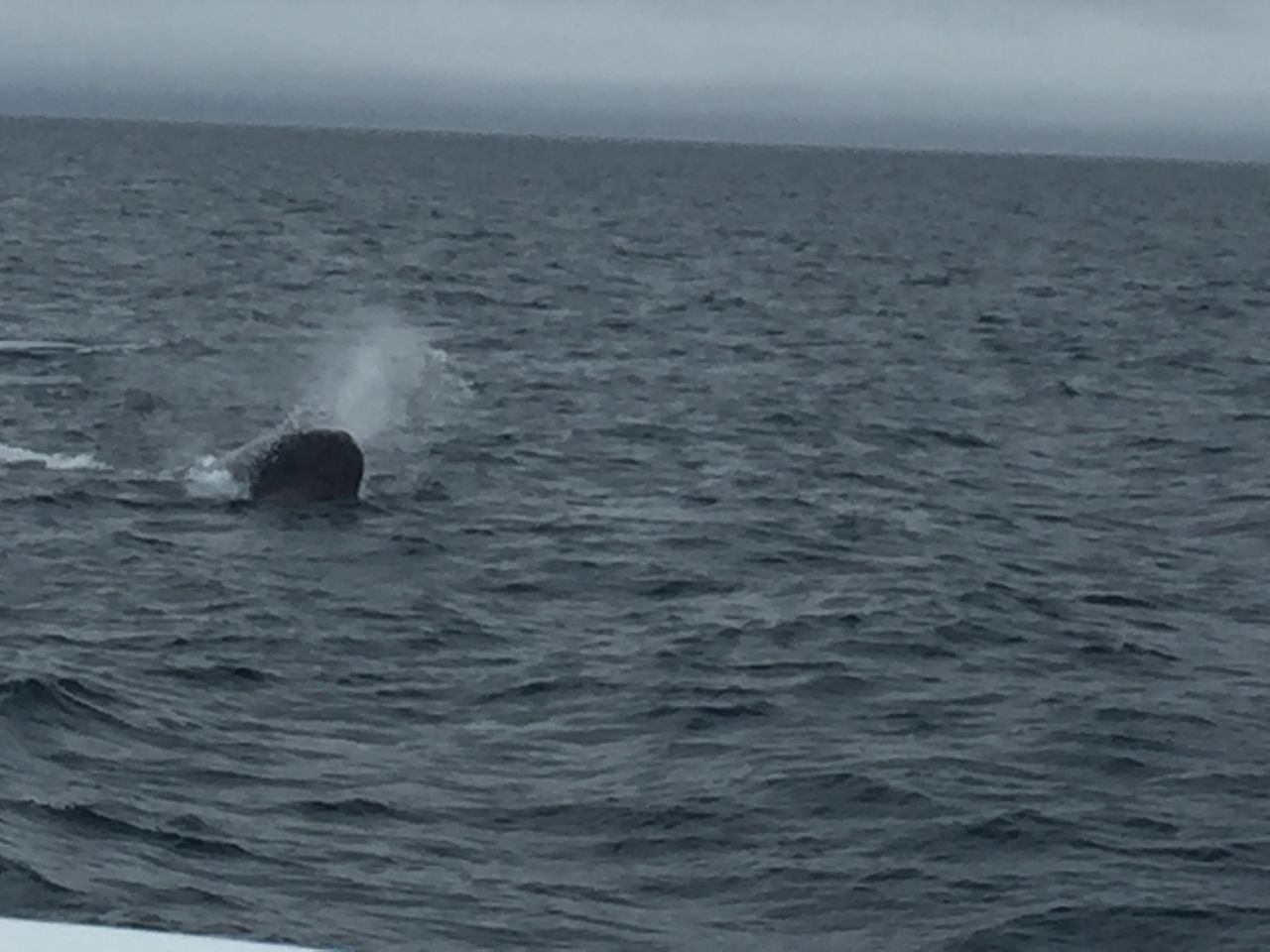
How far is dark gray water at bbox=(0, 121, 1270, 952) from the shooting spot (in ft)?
46.6

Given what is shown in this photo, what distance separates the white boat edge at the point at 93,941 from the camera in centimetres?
487

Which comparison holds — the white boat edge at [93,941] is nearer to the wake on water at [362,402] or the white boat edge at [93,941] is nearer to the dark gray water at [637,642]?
the dark gray water at [637,642]

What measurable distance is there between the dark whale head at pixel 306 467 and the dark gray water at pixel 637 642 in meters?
0.54

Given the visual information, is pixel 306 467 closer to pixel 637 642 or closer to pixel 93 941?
pixel 637 642

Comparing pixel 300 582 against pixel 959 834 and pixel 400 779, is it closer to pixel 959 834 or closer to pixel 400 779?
pixel 400 779

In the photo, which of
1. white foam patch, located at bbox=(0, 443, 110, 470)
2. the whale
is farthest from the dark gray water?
the whale

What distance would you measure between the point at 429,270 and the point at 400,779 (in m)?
55.1

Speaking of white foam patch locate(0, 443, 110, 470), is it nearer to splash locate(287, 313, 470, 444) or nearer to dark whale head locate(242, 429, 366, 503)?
dark whale head locate(242, 429, 366, 503)

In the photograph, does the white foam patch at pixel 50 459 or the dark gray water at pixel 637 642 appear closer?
the dark gray water at pixel 637 642

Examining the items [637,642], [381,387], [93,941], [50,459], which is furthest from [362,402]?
[93,941]

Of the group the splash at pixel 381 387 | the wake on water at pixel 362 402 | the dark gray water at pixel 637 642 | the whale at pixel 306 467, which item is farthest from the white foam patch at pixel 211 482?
the splash at pixel 381 387

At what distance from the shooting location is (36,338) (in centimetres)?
4384

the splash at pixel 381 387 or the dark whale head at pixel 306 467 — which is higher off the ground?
the dark whale head at pixel 306 467

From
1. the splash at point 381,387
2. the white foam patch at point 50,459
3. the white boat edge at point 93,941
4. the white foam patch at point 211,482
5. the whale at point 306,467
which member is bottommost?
the splash at point 381,387
